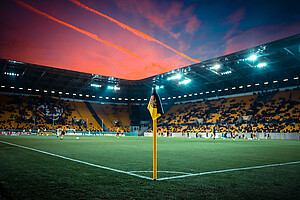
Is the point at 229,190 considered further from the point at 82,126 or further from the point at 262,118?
the point at 82,126

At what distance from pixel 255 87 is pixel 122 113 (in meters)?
41.8

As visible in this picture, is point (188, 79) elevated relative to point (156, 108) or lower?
elevated

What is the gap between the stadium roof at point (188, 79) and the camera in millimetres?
40284

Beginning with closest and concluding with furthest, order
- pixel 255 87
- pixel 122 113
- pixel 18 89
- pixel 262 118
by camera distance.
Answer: pixel 262 118
pixel 255 87
pixel 18 89
pixel 122 113

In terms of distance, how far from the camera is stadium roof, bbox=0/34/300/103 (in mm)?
40284

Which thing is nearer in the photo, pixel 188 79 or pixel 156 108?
pixel 156 108

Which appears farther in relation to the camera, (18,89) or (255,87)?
(18,89)

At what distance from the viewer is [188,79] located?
57.4 meters

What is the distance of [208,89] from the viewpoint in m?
64.8

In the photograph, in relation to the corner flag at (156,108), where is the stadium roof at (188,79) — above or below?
above

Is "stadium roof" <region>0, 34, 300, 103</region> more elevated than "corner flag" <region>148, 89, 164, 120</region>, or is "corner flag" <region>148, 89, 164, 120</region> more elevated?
"stadium roof" <region>0, 34, 300, 103</region>

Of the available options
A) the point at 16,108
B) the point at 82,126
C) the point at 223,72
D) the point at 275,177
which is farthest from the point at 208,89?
the point at 275,177

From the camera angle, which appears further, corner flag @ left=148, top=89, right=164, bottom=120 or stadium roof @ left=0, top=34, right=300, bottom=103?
stadium roof @ left=0, top=34, right=300, bottom=103

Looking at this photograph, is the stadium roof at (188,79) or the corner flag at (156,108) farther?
the stadium roof at (188,79)
